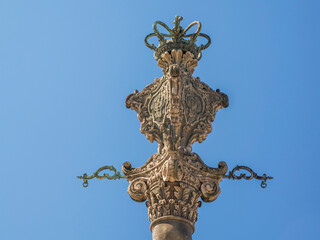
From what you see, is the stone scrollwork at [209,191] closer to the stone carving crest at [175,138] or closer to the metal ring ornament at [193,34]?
the stone carving crest at [175,138]

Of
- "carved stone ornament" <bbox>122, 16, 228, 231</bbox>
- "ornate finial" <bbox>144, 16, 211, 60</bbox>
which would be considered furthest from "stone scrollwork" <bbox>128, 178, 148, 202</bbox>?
"ornate finial" <bbox>144, 16, 211, 60</bbox>

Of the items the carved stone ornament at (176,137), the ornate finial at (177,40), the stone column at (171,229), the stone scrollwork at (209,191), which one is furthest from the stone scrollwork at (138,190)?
the ornate finial at (177,40)

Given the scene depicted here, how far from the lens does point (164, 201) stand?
19734 mm

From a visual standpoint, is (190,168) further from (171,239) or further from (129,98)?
(129,98)

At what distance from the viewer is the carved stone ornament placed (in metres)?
19.8

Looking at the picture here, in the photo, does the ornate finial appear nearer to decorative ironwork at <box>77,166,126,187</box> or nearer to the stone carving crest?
the stone carving crest

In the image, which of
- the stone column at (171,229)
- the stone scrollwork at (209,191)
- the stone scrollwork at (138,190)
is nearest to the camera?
the stone column at (171,229)

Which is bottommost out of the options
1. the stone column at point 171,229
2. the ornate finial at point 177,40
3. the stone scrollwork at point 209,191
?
the stone column at point 171,229

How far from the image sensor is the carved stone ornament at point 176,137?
64.8 feet

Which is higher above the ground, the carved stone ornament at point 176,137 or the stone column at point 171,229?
the carved stone ornament at point 176,137

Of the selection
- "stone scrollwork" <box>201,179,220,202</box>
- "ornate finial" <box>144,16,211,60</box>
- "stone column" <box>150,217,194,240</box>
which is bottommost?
"stone column" <box>150,217,194,240</box>

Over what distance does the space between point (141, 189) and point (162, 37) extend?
528 centimetres

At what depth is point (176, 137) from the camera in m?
20.0

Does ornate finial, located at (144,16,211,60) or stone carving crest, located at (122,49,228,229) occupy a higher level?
ornate finial, located at (144,16,211,60)
